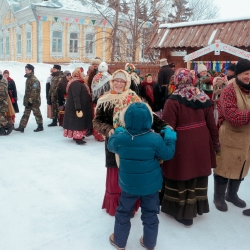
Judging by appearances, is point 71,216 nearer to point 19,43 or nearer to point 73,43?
point 73,43

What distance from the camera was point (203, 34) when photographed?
7.64m

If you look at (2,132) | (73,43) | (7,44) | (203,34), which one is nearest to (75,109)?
(2,132)

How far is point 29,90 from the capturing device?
7215 mm

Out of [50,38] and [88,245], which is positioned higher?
[50,38]

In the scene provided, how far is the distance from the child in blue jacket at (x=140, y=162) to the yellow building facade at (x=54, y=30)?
1820 cm

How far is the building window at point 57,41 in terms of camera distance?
21719mm

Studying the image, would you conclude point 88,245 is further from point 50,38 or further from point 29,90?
point 50,38

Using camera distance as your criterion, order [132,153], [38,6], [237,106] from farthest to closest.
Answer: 1. [38,6]
2. [237,106]
3. [132,153]

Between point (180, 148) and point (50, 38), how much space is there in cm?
2044

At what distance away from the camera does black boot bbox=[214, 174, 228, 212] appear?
340 centimetres

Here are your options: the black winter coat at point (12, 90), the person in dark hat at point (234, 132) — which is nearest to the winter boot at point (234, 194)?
the person in dark hat at point (234, 132)

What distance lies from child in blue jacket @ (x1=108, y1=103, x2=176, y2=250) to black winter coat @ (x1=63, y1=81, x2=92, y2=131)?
3.75m

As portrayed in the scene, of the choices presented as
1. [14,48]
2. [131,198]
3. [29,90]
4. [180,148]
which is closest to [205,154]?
[180,148]

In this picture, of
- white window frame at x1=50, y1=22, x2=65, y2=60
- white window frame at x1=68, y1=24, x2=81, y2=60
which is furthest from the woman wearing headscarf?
white window frame at x1=68, y1=24, x2=81, y2=60
